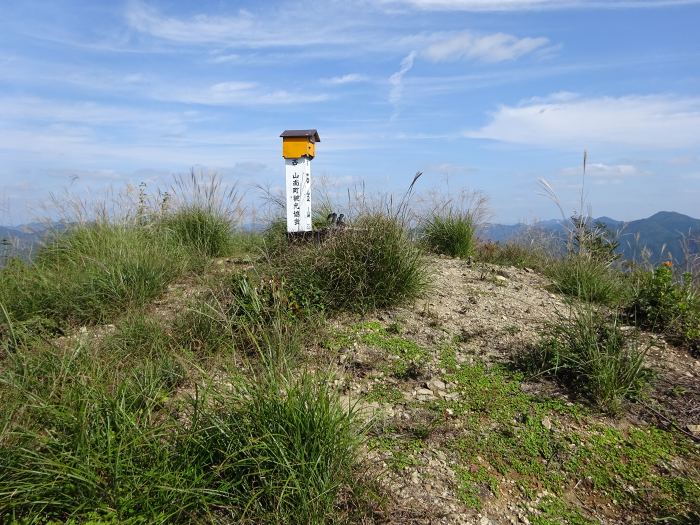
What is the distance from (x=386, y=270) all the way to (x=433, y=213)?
309 centimetres

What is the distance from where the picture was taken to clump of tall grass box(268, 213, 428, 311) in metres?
4.31

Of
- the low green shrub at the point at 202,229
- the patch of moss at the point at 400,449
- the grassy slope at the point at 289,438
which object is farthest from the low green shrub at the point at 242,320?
the low green shrub at the point at 202,229

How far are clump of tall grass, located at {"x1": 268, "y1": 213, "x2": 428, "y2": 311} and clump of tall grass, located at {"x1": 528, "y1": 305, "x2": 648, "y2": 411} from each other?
4.51ft

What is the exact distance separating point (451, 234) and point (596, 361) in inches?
162

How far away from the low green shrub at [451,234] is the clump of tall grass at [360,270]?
2535 millimetres

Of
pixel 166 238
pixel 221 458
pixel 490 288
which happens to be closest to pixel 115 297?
pixel 166 238

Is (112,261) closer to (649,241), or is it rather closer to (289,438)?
(289,438)

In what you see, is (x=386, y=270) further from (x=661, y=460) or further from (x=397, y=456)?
(x=661, y=460)

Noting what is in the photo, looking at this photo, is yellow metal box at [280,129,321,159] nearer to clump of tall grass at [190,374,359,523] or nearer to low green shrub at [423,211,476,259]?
low green shrub at [423,211,476,259]

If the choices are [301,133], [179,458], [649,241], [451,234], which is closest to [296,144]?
[301,133]

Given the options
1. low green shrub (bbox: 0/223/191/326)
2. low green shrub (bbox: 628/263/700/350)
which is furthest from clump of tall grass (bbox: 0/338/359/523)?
low green shrub (bbox: 628/263/700/350)

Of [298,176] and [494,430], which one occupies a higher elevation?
[298,176]

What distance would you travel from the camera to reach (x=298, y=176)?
6.36m

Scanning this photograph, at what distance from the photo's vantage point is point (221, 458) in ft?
7.22
